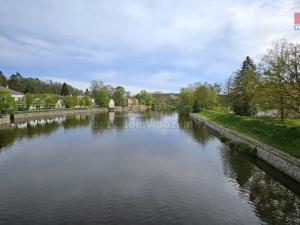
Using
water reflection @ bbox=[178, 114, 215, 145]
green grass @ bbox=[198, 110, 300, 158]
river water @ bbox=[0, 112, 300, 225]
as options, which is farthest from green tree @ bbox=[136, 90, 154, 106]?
river water @ bbox=[0, 112, 300, 225]

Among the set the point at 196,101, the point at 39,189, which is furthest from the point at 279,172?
the point at 196,101

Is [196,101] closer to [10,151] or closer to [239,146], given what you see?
[239,146]

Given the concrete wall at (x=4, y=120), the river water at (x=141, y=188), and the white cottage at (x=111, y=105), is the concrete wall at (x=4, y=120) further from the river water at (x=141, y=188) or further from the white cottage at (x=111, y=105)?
the white cottage at (x=111, y=105)

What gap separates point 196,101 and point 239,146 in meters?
59.6

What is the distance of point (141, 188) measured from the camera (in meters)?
14.8

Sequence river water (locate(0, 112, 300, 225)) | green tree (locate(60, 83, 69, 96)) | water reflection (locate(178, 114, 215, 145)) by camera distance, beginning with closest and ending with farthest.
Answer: river water (locate(0, 112, 300, 225)), water reflection (locate(178, 114, 215, 145)), green tree (locate(60, 83, 69, 96))

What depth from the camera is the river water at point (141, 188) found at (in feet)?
37.3

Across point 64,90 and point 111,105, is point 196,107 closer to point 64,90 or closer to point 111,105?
point 111,105

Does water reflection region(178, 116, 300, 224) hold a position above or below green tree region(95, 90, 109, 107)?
below

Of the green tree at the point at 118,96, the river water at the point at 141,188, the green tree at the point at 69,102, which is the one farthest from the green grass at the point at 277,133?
the green tree at the point at 118,96

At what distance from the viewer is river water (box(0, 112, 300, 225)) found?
11383mm

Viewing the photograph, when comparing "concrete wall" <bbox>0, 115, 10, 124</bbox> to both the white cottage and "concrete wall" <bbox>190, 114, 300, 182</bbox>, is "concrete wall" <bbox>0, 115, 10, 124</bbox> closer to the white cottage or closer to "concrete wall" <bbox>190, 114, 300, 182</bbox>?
"concrete wall" <bbox>190, 114, 300, 182</bbox>

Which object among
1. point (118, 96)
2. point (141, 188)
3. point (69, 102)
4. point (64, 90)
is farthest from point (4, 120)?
point (118, 96)

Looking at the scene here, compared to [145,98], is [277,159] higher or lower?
lower
